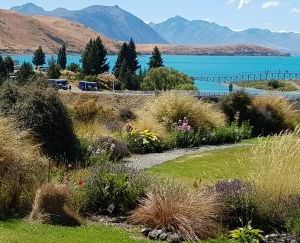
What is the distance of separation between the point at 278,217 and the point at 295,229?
35 cm

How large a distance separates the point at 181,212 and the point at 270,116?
16807mm

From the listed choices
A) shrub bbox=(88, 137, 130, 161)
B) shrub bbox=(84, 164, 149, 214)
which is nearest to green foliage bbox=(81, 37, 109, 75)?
shrub bbox=(88, 137, 130, 161)

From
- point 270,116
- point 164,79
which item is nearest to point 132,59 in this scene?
point 164,79

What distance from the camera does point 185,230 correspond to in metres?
8.27

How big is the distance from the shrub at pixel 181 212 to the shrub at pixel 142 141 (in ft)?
28.9

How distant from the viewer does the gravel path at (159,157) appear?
15651 mm

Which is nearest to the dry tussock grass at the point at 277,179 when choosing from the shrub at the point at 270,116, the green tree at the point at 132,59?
the shrub at the point at 270,116

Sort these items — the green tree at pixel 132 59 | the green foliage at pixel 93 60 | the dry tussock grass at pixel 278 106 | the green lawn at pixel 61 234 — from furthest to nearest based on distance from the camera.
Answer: the green foliage at pixel 93 60 → the green tree at pixel 132 59 → the dry tussock grass at pixel 278 106 → the green lawn at pixel 61 234

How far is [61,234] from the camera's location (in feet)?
25.8

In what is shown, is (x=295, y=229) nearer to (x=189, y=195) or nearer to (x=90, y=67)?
(x=189, y=195)

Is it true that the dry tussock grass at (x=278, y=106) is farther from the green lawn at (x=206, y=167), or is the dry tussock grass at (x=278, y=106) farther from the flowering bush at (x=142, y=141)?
the flowering bush at (x=142, y=141)

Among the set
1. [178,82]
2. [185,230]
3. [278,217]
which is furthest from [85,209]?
[178,82]

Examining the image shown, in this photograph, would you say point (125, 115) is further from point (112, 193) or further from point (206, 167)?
point (112, 193)

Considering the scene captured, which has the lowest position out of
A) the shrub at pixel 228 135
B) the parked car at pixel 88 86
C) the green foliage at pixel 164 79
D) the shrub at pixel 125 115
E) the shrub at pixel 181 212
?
the parked car at pixel 88 86
